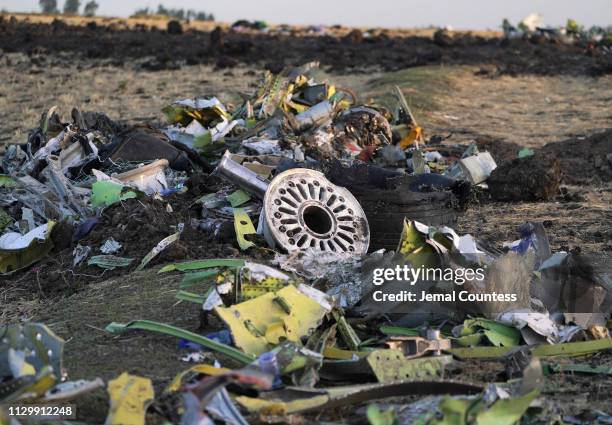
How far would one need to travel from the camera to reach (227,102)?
1623cm

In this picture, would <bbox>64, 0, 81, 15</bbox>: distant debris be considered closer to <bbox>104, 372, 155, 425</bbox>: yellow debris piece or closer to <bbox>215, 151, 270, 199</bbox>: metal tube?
<bbox>215, 151, 270, 199</bbox>: metal tube

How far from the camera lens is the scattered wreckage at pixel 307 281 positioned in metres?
4.06

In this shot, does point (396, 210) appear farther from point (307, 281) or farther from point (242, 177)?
point (307, 281)

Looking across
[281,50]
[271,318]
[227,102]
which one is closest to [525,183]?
[271,318]

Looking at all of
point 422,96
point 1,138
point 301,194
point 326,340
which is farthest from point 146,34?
point 326,340

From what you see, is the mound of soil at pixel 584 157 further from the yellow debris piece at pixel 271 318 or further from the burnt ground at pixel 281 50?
the burnt ground at pixel 281 50

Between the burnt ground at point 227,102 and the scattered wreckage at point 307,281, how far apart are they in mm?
142

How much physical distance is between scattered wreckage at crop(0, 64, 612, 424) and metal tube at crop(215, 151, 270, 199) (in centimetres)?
2

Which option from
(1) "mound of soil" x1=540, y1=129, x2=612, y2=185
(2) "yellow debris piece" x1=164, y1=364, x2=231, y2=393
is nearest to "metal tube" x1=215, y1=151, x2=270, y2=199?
(2) "yellow debris piece" x1=164, y1=364, x2=231, y2=393

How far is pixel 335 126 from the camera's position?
34.4ft

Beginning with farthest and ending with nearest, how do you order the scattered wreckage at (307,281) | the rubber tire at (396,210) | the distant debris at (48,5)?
1. the distant debris at (48,5)
2. the rubber tire at (396,210)
3. the scattered wreckage at (307,281)

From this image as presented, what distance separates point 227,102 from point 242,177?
903cm
